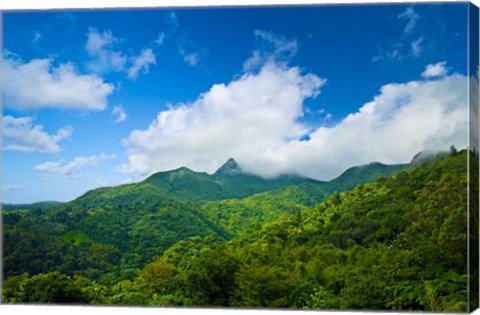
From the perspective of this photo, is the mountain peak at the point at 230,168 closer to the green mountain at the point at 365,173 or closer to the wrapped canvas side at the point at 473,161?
the green mountain at the point at 365,173

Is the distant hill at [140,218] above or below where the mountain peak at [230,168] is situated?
below

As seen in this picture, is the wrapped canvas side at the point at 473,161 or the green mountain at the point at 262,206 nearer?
the wrapped canvas side at the point at 473,161

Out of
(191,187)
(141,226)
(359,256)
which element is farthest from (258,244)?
(141,226)

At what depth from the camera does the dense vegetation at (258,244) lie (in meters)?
8.85

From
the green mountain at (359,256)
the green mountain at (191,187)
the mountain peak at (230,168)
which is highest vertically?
the mountain peak at (230,168)

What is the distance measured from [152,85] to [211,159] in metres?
1.07

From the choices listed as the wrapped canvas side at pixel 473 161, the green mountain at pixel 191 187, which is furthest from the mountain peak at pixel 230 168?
the wrapped canvas side at pixel 473 161

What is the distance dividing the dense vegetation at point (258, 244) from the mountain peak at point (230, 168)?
1 cm

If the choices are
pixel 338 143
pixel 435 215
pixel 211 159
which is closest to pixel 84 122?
pixel 211 159

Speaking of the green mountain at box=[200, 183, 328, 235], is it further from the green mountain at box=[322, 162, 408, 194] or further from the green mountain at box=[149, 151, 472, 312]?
the green mountain at box=[322, 162, 408, 194]

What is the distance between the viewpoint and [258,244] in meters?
9.65

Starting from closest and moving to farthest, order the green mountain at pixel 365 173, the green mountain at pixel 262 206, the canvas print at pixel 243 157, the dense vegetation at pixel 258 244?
the dense vegetation at pixel 258 244
the canvas print at pixel 243 157
the green mountain at pixel 365 173
the green mountain at pixel 262 206

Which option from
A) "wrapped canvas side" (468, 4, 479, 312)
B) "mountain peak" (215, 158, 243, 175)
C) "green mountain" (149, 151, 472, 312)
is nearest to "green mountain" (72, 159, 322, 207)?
"mountain peak" (215, 158, 243, 175)

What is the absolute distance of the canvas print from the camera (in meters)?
8.95
